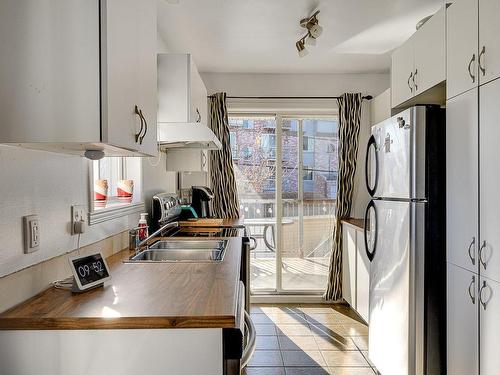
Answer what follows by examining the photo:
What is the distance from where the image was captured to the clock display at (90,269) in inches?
54.0

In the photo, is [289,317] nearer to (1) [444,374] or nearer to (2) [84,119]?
(1) [444,374]

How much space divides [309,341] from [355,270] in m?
0.87

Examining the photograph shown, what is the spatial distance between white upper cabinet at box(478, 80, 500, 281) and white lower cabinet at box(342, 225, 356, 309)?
208 centimetres

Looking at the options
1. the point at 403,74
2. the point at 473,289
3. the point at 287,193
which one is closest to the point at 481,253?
the point at 473,289

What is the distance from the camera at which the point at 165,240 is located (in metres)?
2.48

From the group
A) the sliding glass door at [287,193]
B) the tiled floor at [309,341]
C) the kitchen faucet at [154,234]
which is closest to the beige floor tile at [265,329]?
the tiled floor at [309,341]

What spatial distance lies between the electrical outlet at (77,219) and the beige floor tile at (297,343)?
2.10m

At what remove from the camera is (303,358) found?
2996mm

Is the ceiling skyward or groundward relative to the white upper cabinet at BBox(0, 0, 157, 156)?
skyward

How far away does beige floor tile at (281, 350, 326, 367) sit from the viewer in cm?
290

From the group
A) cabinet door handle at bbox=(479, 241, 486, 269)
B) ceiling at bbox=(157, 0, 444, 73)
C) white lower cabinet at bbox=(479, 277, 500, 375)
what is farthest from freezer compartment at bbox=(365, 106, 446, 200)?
ceiling at bbox=(157, 0, 444, 73)

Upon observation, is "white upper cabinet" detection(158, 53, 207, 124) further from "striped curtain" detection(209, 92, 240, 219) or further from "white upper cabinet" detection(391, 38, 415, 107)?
"striped curtain" detection(209, 92, 240, 219)

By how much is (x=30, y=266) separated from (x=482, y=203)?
5.78ft

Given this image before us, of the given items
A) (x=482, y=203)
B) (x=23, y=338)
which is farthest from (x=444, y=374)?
(x=23, y=338)
